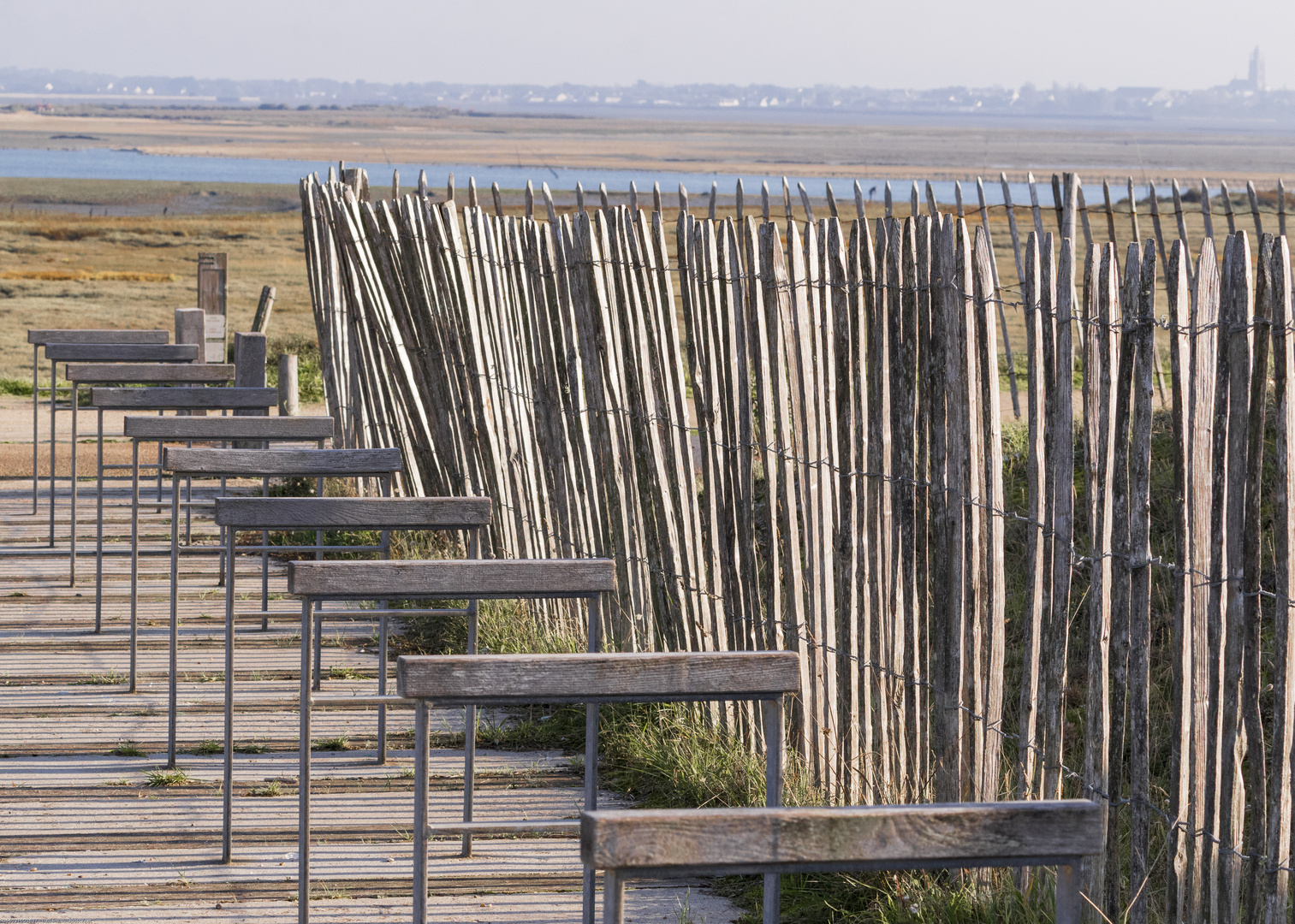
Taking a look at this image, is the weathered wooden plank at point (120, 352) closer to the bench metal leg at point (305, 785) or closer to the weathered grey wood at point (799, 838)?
the bench metal leg at point (305, 785)

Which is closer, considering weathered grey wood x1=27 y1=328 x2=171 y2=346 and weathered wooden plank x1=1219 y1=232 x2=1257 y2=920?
weathered wooden plank x1=1219 y1=232 x2=1257 y2=920

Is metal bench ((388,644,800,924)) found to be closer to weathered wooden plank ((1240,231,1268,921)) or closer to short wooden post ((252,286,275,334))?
weathered wooden plank ((1240,231,1268,921))

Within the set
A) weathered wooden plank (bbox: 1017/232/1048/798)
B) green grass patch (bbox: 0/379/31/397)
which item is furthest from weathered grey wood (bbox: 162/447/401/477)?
green grass patch (bbox: 0/379/31/397)

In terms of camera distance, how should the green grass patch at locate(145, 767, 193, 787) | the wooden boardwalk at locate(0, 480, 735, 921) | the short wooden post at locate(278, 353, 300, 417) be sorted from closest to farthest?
the wooden boardwalk at locate(0, 480, 735, 921) < the green grass patch at locate(145, 767, 193, 787) < the short wooden post at locate(278, 353, 300, 417)

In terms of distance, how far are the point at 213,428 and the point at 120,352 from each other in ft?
9.14

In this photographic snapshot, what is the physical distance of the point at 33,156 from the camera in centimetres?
13112

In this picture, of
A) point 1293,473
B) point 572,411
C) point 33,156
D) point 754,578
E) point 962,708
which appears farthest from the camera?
point 33,156

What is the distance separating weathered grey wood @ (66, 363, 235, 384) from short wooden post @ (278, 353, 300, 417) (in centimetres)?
543

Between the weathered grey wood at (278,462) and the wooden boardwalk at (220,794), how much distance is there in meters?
0.80

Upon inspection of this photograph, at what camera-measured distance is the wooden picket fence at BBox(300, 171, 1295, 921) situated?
3203 millimetres

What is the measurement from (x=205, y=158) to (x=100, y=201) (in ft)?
262

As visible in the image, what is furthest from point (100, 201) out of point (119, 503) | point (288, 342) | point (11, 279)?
point (119, 503)

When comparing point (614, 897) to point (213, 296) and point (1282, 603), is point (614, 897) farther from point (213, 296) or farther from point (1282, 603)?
point (213, 296)

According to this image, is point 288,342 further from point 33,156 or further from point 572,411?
point 33,156
